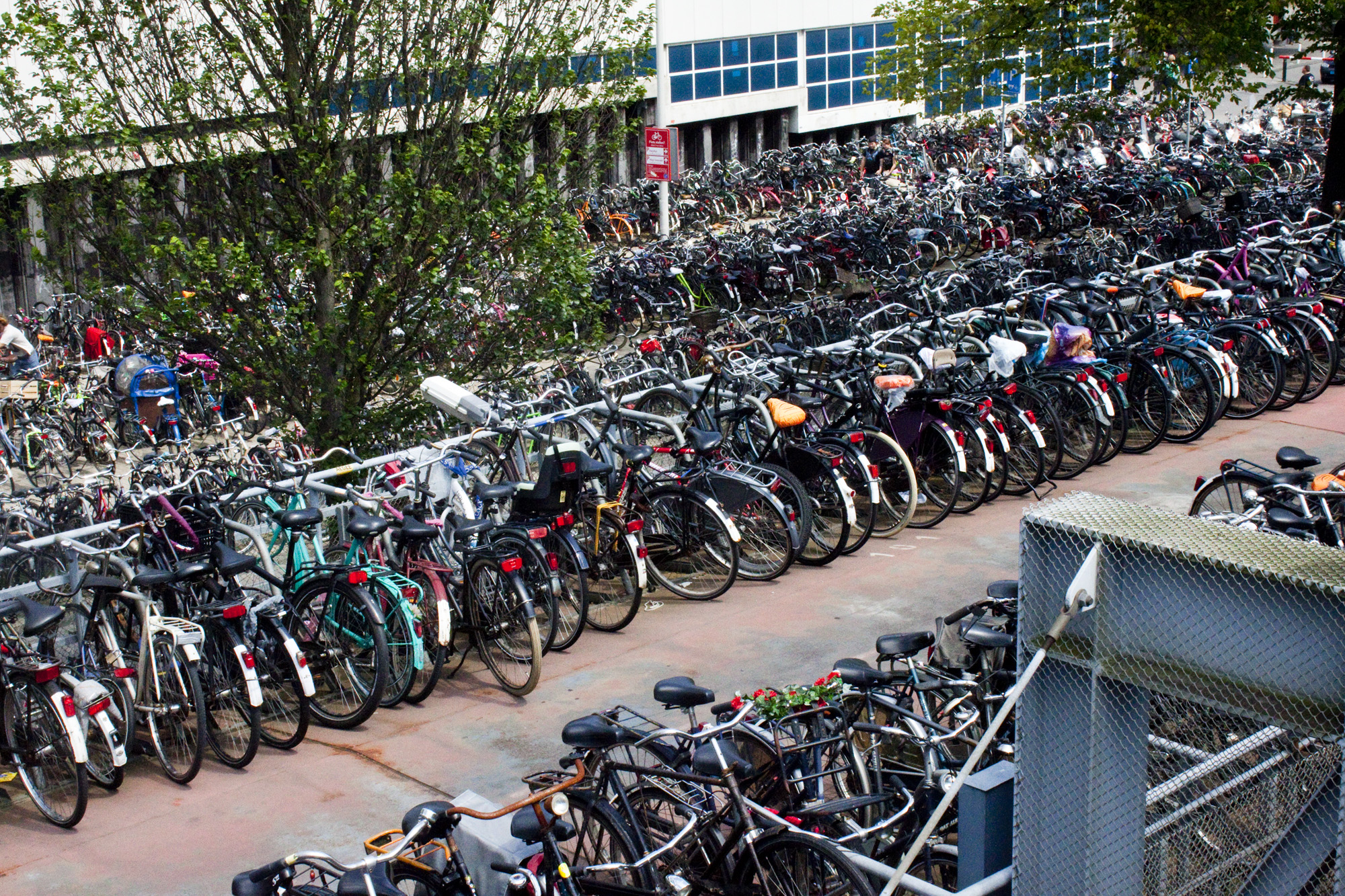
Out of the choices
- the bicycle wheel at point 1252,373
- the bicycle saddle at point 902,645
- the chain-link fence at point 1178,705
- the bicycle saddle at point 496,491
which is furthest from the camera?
the bicycle wheel at point 1252,373

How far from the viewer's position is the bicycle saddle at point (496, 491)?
681cm

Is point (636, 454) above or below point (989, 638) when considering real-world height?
above

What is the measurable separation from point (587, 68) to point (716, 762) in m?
5.85

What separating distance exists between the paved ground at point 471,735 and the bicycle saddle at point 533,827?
1.54 metres

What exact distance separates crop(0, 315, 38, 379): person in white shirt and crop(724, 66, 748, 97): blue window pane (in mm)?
17804

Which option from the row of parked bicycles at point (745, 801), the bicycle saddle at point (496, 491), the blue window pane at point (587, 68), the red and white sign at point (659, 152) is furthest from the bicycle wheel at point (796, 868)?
the red and white sign at point (659, 152)

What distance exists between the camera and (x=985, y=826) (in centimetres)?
355

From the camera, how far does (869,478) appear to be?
776 centimetres

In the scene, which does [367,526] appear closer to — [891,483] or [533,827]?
[533,827]

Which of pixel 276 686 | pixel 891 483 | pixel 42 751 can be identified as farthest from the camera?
pixel 891 483

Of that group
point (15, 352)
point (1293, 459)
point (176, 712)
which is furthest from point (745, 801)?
point (15, 352)

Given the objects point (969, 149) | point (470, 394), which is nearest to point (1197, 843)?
point (470, 394)

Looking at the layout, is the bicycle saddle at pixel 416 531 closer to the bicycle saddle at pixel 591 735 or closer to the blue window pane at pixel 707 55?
the bicycle saddle at pixel 591 735

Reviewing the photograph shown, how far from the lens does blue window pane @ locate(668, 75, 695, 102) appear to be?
26766mm
